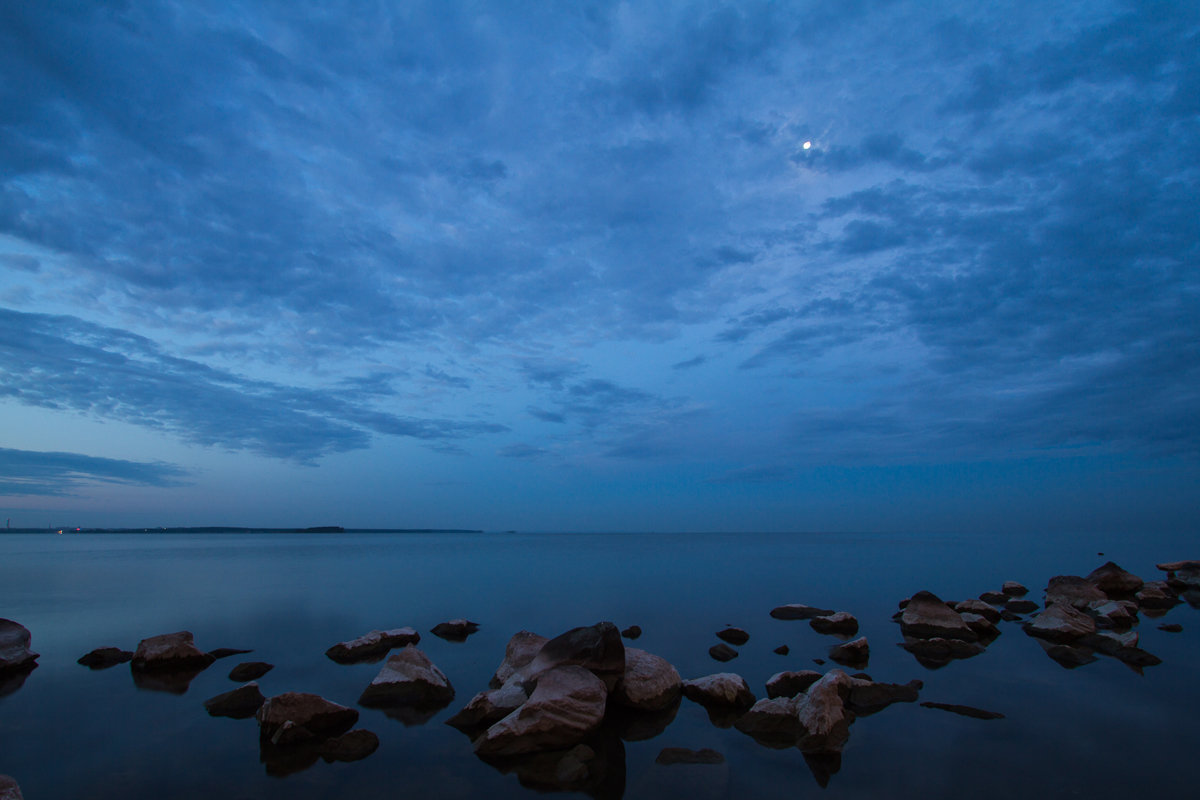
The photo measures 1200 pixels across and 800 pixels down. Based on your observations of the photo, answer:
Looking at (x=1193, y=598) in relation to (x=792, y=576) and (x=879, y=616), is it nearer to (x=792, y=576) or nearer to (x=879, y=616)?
(x=879, y=616)

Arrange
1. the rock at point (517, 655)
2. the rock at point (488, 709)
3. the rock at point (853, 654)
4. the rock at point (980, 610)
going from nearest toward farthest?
the rock at point (488, 709)
the rock at point (517, 655)
the rock at point (853, 654)
the rock at point (980, 610)

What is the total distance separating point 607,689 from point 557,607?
17.5 m

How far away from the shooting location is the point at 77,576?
44594mm

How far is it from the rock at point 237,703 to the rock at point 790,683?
435 inches

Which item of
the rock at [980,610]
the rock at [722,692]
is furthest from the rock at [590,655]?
the rock at [980,610]

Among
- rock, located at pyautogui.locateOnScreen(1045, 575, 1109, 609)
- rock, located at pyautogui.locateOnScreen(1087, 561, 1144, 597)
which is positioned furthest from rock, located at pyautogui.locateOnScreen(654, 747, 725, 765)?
rock, located at pyautogui.locateOnScreen(1087, 561, 1144, 597)

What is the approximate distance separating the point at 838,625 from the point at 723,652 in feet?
20.8

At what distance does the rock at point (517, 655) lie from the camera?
1316cm

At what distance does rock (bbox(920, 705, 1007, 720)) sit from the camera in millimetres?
11242

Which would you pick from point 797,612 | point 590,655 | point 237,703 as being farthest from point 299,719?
point 797,612

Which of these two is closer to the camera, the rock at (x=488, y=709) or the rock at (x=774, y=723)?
the rock at (x=774, y=723)

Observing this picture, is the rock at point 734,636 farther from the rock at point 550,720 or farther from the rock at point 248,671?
the rock at point 248,671

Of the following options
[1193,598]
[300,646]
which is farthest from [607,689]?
[1193,598]

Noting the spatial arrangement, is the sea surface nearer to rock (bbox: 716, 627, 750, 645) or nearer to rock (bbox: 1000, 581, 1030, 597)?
rock (bbox: 716, 627, 750, 645)
